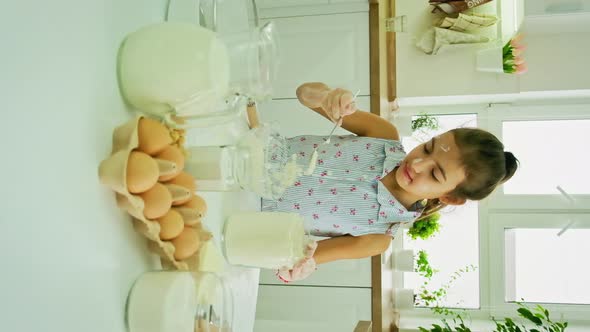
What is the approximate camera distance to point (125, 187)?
22.8 inches

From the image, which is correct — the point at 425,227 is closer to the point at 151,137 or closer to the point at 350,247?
the point at 350,247

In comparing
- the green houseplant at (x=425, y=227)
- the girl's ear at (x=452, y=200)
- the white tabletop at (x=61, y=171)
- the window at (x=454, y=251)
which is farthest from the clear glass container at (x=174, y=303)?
the window at (x=454, y=251)

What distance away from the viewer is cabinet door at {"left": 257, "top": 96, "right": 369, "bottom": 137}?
6.68 feet

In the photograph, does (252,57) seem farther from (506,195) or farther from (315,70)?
(506,195)

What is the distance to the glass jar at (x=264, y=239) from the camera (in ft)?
2.94

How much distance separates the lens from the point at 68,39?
1.79 feet

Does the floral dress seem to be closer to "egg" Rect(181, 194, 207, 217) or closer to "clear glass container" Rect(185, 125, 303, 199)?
"clear glass container" Rect(185, 125, 303, 199)

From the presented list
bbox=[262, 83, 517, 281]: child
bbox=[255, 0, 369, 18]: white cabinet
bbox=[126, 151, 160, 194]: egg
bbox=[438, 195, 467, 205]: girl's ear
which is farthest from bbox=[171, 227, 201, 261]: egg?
bbox=[255, 0, 369, 18]: white cabinet

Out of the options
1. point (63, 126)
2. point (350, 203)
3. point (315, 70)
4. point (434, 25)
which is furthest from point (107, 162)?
point (434, 25)

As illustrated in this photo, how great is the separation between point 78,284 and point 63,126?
0.17 meters

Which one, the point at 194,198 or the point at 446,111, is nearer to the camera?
the point at 194,198

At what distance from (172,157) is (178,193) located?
0.16ft

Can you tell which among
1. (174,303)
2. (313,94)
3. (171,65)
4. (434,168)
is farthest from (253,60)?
(434,168)

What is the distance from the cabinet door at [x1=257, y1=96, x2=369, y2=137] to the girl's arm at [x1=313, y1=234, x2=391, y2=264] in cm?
66
